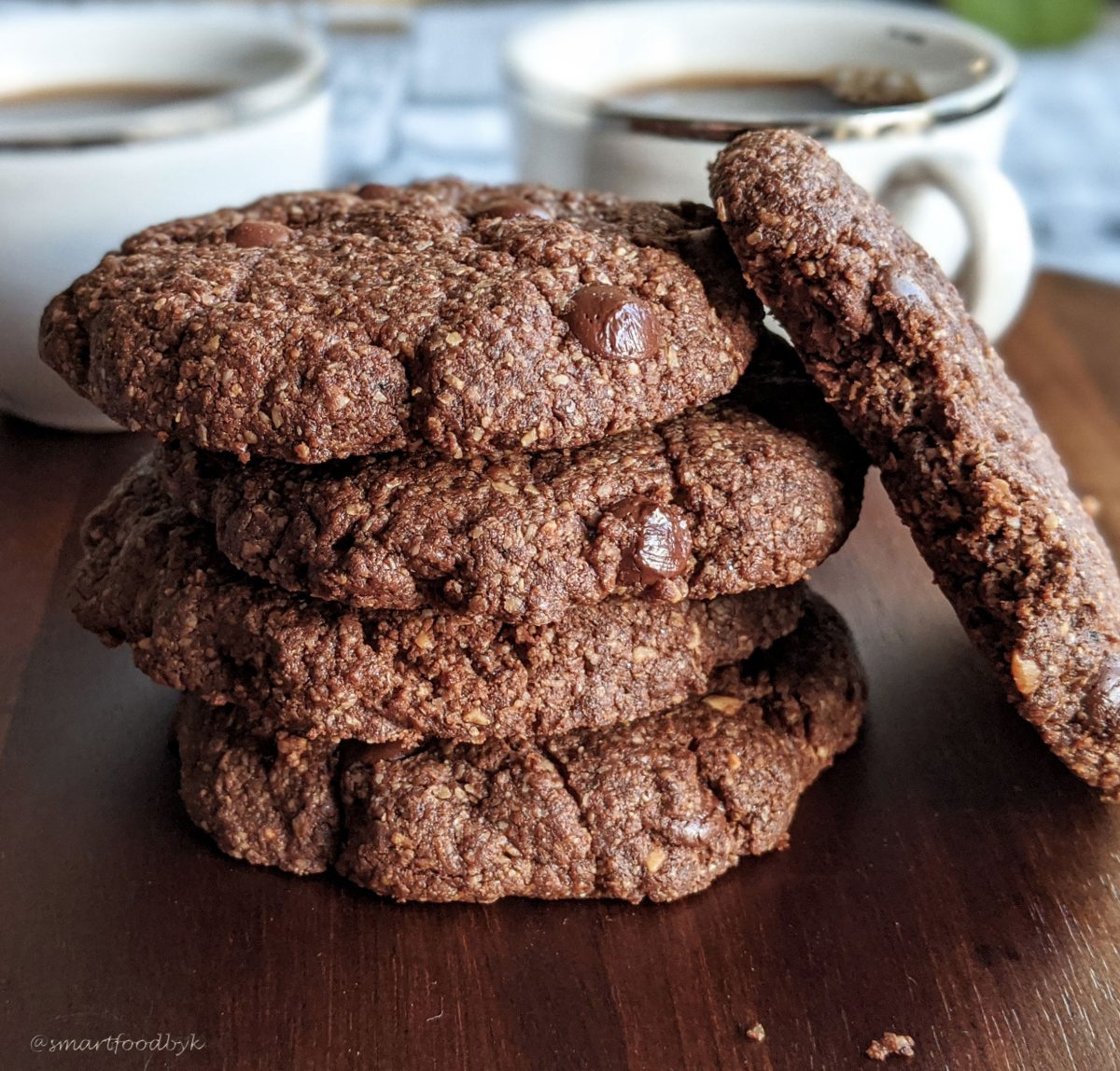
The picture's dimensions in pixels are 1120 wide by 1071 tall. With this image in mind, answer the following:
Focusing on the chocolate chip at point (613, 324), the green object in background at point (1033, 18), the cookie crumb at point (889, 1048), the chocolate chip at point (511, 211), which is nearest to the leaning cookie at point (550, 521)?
the chocolate chip at point (613, 324)

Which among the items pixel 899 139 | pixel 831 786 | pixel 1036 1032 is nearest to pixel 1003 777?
pixel 831 786

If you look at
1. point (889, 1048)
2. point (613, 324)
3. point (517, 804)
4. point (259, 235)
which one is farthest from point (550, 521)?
point (889, 1048)

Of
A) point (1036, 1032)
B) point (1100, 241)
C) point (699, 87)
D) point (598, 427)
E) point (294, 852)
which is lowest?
point (1100, 241)

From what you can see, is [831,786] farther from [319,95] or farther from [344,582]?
[319,95]

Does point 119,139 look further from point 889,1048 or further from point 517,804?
point 889,1048

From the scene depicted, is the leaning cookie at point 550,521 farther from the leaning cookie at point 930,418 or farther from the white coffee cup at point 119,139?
the white coffee cup at point 119,139
